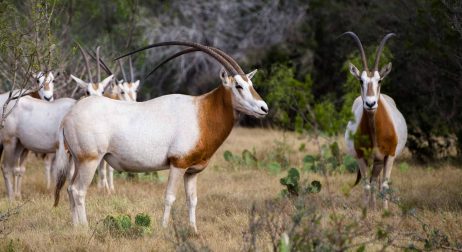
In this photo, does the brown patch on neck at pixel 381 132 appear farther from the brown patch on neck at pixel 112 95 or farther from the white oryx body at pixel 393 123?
the brown patch on neck at pixel 112 95

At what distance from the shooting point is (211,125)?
7707 mm

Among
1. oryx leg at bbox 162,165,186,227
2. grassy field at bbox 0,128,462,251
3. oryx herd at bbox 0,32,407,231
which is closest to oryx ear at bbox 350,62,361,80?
oryx herd at bbox 0,32,407,231

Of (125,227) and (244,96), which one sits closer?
(125,227)

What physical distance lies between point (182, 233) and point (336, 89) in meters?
15.1

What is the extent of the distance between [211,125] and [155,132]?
1.99 ft

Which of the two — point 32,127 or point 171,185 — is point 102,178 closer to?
point 32,127

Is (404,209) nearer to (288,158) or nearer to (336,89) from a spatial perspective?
(288,158)

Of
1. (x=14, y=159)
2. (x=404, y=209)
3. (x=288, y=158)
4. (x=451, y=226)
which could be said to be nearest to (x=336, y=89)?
(x=288, y=158)

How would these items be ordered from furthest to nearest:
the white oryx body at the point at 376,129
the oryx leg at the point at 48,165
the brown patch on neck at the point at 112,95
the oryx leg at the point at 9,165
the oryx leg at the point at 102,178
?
the brown patch on neck at the point at 112,95 < the oryx leg at the point at 48,165 < the oryx leg at the point at 102,178 < the oryx leg at the point at 9,165 < the white oryx body at the point at 376,129

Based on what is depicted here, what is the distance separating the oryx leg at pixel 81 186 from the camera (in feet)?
24.4

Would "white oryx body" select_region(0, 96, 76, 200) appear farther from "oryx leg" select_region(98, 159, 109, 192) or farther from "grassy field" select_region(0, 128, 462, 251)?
"oryx leg" select_region(98, 159, 109, 192)

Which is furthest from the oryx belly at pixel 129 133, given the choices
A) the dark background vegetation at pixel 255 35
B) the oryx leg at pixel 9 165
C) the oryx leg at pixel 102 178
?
the dark background vegetation at pixel 255 35

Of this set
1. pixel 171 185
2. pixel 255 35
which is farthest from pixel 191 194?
pixel 255 35

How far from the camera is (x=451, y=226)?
23.5ft
